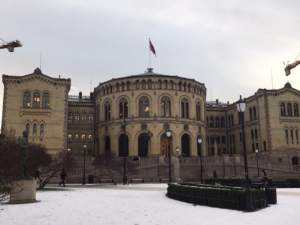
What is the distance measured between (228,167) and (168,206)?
3882cm

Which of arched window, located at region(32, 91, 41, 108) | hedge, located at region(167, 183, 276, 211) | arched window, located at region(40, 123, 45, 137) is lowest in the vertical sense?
hedge, located at region(167, 183, 276, 211)

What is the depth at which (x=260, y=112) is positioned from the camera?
72188 millimetres

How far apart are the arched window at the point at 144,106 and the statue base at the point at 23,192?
46.2 metres

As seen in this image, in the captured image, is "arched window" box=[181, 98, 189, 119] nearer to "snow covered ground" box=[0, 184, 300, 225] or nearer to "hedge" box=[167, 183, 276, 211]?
"hedge" box=[167, 183, 276, 211]

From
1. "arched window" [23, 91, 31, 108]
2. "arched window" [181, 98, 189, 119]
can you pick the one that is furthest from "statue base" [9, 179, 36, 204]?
"arched window" [181, 98, 189, 119]

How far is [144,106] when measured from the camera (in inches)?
2694

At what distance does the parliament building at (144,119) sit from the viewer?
6206cm

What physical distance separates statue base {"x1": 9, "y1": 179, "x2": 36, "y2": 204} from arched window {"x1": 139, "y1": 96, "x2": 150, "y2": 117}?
4615 cm

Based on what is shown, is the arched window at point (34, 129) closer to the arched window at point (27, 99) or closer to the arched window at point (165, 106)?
the arched window at point (27, 99)

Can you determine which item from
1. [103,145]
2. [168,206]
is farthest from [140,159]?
[168,206]

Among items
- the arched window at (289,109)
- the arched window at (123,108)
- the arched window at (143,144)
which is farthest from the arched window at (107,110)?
the arched window at (289,109)

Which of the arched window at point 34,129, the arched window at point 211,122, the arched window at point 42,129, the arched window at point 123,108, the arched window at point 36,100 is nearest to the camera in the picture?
the arched window at point 34,129

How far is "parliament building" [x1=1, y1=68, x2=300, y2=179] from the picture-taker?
62062mm

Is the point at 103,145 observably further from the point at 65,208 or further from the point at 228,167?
the point at 65,208
